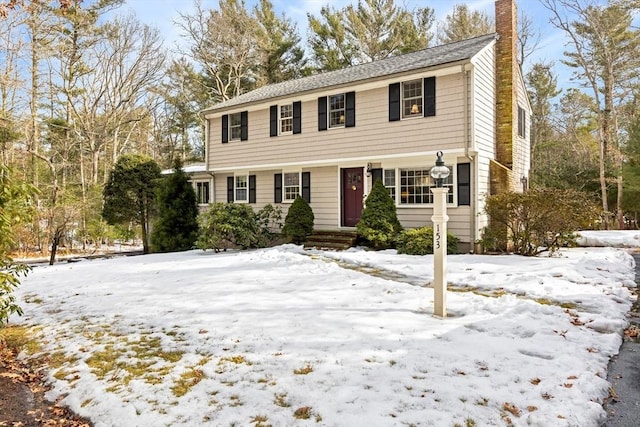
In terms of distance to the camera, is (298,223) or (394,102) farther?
(298,223)

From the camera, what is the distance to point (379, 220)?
11.3 meters

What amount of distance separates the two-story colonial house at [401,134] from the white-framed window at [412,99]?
0.03m

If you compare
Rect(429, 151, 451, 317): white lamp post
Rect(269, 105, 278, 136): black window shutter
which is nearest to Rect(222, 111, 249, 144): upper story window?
Rect(269, 105, 278, 136): black window shutter

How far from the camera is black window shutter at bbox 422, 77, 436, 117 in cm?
1122

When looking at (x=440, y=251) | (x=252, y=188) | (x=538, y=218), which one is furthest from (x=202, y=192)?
(x=440, y=251)

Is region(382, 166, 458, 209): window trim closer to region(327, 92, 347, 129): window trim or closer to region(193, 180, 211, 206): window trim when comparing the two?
region(327, 92, 347, 129): window trim

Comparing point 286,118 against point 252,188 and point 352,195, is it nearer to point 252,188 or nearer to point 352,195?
point 252,188

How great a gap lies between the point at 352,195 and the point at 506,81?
6057 mm

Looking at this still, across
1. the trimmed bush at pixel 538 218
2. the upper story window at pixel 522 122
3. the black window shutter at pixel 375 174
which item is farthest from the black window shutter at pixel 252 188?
the upper story window at pixel 522 122

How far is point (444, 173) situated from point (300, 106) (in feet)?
32.2

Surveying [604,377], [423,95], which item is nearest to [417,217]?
[423,95]

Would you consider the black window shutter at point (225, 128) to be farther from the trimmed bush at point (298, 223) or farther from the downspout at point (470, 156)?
the downspout at point (470, 156)

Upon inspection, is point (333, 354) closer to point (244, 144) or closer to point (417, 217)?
point (417, 217)

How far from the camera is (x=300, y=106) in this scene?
14.0 metres
